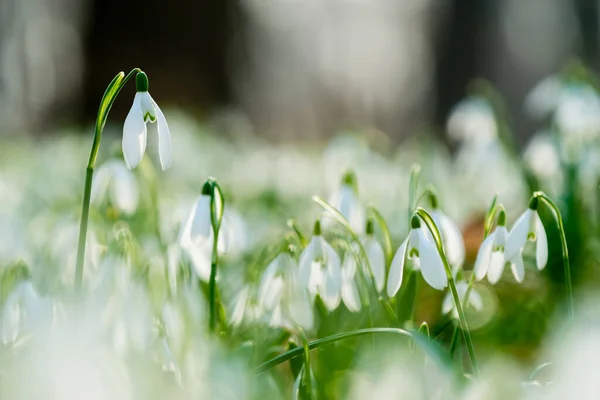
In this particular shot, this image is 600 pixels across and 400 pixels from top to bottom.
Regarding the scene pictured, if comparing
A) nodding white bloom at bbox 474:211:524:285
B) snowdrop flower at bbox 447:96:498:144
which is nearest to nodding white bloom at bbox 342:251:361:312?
nodding white bloom at bbox 474:211:524:285

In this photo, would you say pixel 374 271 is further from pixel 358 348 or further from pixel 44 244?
pixel 44 244

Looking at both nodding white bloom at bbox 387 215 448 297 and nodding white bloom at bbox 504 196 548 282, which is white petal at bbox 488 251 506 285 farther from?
nodding white bloom at bbox 387 215 448 297

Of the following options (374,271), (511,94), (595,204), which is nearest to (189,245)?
(374,271)

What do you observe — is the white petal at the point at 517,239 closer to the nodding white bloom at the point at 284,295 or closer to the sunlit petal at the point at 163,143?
the nodding white bloom at the point at 284,295

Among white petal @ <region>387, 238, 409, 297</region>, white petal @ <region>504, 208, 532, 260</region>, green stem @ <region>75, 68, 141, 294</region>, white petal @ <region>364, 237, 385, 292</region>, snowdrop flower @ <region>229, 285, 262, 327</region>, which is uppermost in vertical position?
green stem @ <region>75, 68, 141, 294</region>

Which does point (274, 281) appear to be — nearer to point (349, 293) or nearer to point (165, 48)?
point (349, 293)

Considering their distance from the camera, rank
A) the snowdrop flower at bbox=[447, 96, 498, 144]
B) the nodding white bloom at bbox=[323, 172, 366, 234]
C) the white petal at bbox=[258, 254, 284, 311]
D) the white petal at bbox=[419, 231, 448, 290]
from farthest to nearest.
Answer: the snowdrop flower at bbox=[447, 96, 498, 144] → the nodding white bloom at bbox=[323, 172, 366, 234] → the white petal at bbox=[258, 254, 284, 311] → the white petal at bbox=[419, 231, 448, 290]
